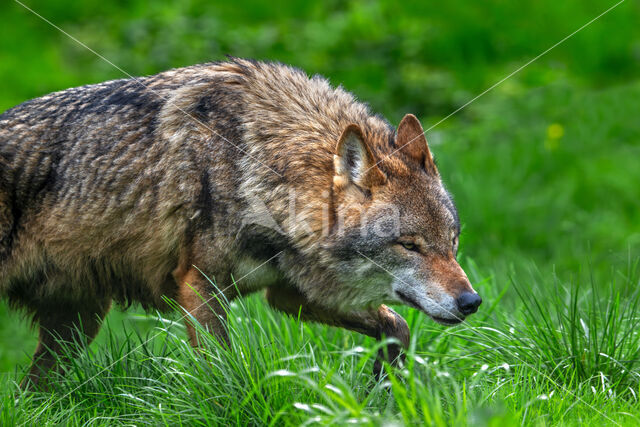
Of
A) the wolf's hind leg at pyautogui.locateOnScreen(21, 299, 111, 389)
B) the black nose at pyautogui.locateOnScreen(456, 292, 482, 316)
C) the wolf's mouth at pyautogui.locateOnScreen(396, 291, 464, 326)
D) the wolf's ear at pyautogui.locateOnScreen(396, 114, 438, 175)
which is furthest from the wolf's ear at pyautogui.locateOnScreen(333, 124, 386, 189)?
the wolf's hind leg at pyautogui.locateOnScreen(21, 299, 111, 389)

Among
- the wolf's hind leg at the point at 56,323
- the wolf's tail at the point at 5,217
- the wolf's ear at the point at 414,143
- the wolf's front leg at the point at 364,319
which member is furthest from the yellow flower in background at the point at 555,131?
the wolf's tail at the point at 5,217

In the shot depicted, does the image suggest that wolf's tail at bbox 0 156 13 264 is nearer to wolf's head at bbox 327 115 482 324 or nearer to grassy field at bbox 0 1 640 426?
grassy field at bbox 0 1 640 426

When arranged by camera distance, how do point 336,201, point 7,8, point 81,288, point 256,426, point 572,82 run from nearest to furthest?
point 256,426 < point 336,201 < point 81,288 < point 572,82 < point 7,8

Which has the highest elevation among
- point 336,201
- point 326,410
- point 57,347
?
point 336,201

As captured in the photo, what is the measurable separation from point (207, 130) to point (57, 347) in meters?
1.91

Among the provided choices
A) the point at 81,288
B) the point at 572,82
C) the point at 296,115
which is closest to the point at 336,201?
the point at 296,115

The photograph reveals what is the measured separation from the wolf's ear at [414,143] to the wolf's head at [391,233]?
0.44 feet

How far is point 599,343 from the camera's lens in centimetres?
455

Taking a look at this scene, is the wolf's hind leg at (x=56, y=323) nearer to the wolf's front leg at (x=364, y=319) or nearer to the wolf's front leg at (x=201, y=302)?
the wolf's front leg at (x=201, y=302)

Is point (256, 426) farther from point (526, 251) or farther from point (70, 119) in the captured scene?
point (526, 251)

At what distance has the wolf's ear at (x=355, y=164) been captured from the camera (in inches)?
181

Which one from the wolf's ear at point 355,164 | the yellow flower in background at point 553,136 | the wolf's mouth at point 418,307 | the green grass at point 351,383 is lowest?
the green grass at point 351,383

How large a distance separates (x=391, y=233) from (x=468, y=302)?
575mm

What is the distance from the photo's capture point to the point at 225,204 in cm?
469
